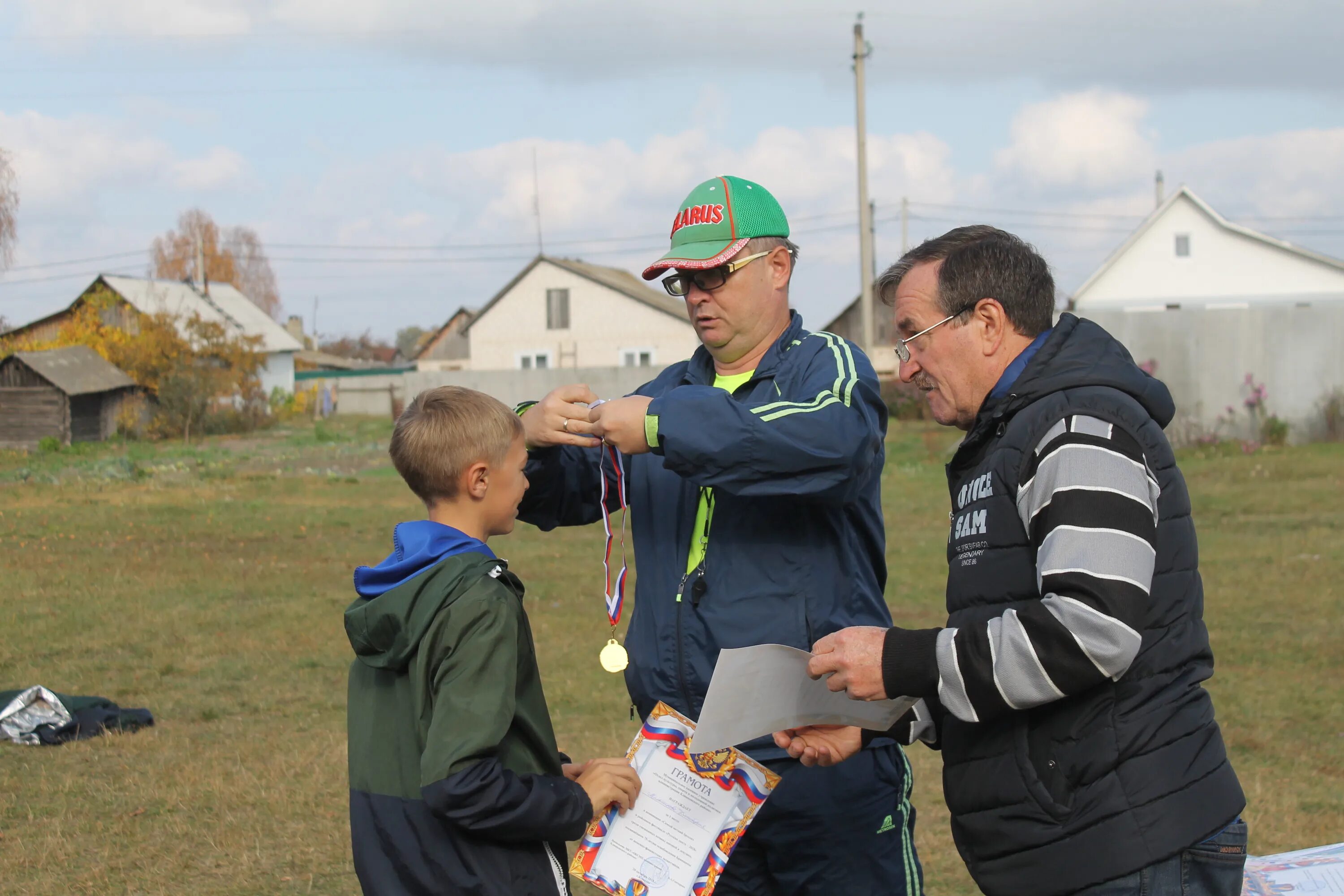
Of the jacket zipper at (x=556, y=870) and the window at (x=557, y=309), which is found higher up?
the window at (x=557, y=309)

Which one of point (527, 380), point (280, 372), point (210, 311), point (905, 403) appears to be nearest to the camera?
point (905, 403)

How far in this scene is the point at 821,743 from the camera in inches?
110

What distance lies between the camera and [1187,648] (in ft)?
7.40

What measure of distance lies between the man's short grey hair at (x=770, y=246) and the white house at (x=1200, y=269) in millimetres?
44943

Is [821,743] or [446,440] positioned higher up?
[446,440]

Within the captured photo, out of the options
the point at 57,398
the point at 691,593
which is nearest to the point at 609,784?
the point at 691,593

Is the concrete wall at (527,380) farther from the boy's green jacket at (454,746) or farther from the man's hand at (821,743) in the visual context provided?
the boy's green jacket at (454,746)

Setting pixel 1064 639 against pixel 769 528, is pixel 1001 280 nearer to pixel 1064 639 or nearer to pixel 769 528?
pixel 1064 639

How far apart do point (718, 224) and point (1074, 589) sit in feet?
4.69

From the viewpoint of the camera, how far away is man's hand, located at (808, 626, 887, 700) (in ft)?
7.56

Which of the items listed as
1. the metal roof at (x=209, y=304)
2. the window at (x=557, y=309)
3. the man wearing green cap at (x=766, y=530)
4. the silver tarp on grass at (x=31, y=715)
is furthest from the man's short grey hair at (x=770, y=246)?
the window at (x=557, y=309)

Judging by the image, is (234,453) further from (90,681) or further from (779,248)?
(779,248)

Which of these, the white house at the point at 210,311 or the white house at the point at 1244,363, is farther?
the white house at the point at 210,311

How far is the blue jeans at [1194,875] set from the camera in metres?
2.18
